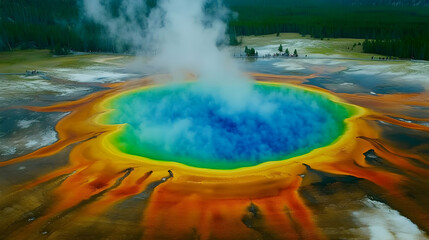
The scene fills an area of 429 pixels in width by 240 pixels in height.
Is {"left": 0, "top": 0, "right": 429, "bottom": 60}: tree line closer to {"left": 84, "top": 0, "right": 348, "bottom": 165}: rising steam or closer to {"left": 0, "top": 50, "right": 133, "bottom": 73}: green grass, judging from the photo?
{"left": 0, "top": 50, "right": 133, "bottom": 73}: green grass

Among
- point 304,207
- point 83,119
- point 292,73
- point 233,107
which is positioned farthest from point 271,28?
point 304,207

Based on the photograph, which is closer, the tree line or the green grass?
the green grass

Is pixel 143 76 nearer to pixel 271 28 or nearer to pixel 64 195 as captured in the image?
pixel 64 195

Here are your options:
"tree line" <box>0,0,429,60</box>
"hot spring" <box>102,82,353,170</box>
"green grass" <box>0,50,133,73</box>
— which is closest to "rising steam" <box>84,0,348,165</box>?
"hot spring" <box>102,82,353,170</box>

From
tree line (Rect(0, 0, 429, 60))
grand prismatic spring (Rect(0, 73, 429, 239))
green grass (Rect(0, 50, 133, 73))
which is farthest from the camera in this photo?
tree line (Rect(0, 0, 429, 60))

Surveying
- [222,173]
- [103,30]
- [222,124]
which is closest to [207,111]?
[222,124]

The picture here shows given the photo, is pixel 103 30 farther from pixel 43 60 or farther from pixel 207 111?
pixel 207 111
